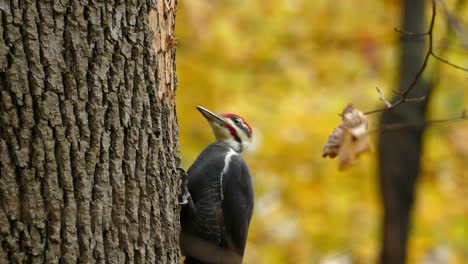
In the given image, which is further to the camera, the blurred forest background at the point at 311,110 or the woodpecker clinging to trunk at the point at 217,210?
the blurred forest background at the point at 311,110

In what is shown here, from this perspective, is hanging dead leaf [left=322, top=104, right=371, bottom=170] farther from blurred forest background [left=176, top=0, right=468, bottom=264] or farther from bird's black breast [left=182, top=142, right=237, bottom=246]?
blurred forest background [left=176, top=0, right=468, bottom=264]

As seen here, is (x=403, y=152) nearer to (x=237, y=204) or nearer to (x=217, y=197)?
(x=237, y=204)

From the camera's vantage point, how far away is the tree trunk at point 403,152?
685cm

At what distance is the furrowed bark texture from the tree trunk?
4.26 meters

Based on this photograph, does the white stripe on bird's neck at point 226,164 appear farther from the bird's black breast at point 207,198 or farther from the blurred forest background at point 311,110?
the blurred forest background at point 311,110

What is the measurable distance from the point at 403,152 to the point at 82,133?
496cm

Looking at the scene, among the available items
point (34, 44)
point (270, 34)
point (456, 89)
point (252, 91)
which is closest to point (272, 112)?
point (252, 91)

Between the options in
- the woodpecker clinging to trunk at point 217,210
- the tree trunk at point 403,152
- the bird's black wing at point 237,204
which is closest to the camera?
the woodpecker clinging to trunk at point 217,210

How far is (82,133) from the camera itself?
2666mm

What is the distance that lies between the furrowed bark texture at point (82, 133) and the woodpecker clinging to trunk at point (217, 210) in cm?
115

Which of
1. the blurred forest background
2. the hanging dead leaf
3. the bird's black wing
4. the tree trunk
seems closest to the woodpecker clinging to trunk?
the bird's black wing

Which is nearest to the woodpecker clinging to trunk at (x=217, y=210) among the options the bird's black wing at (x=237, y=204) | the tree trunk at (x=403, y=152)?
the bird's black wing at (x=237, y=204)

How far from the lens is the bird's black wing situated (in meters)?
4.30

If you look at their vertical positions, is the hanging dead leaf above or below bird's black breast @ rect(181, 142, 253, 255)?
above
